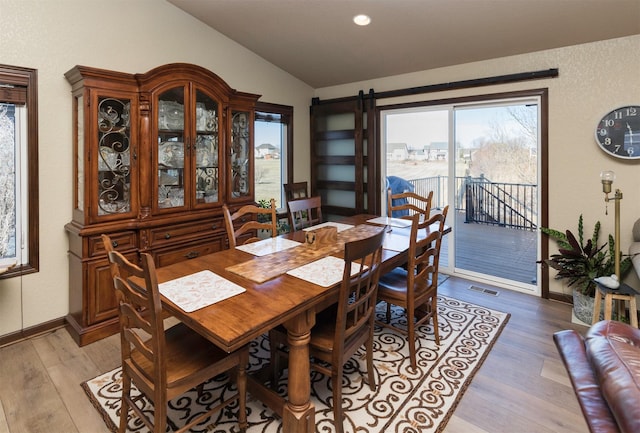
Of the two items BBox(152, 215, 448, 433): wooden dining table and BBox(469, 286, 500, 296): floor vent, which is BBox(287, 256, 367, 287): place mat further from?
BBox(469, 286, 500, 296): floor vent

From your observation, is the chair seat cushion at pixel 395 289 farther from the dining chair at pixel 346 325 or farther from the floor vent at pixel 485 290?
the floor vent at pixel 485 290

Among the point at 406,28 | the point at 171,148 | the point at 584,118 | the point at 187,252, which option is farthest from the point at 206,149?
the point at 584,118

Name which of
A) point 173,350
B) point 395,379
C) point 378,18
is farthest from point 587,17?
point 173,350

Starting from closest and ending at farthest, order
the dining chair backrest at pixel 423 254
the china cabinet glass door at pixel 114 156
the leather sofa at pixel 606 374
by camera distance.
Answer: the leather sofa at pixel 606 374 → the dining chair backrest at pixel 423 254 → the china cabinet glass door at pixel 114 156

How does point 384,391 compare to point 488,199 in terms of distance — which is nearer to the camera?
point 384,391

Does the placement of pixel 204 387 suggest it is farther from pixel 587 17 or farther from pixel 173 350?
pixel 587 17

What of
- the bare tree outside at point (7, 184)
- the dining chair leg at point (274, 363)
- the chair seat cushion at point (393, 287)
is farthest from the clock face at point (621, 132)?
the bare tree outside at point (7, 184)

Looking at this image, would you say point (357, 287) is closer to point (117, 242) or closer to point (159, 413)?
point (159, 413)

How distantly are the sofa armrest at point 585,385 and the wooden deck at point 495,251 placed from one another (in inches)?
108

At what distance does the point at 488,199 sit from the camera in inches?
203

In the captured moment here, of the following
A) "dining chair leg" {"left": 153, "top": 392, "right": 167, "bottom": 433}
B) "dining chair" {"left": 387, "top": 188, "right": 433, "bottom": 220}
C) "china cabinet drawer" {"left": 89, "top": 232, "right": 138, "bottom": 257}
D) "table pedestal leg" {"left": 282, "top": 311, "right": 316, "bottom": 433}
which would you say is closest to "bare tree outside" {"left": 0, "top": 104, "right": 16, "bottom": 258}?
"china cabinet drawer" {"left": 89, "top": 232, "right": 138, "bottom": 257}

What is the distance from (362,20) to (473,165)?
209cm

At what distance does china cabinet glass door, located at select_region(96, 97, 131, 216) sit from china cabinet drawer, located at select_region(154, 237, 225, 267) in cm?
49

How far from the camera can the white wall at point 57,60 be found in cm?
267
